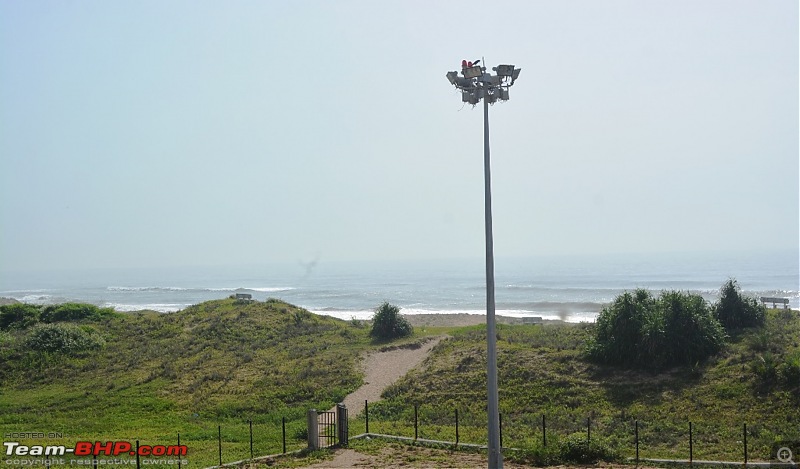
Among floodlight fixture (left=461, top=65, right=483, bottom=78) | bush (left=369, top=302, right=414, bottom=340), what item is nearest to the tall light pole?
floodlight fixture (left=461, top=65, right=483, bottom=78)

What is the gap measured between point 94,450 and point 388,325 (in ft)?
79.9

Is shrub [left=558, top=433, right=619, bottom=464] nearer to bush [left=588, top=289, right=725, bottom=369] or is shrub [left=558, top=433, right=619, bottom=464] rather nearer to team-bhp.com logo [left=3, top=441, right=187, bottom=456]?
team-bhp.com logo [left=3, top=441, right=187, bottom=456]

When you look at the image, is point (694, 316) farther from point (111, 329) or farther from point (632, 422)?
point (111, 329)

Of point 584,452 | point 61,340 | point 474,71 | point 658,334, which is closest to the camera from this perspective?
point 474,71

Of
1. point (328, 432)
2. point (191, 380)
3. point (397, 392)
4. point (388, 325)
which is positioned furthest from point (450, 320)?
point (328, 432)

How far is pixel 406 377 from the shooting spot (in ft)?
98.3

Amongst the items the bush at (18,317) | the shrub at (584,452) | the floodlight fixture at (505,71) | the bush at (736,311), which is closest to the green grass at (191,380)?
the bush at (18,317)

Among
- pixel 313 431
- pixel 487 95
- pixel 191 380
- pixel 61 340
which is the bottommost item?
pixel 191 380

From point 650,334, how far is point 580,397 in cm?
511

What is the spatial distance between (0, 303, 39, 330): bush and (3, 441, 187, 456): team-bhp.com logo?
98.5 feet

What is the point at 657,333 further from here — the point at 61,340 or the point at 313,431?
the point at 61,340

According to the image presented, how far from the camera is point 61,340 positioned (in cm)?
3728

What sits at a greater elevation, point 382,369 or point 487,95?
point 487,95

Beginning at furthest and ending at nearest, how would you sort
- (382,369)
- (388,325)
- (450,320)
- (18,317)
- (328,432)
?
(450,320) < (18,317) < (388,325) < (382,369) < (328,432)
